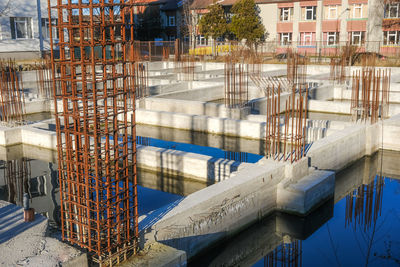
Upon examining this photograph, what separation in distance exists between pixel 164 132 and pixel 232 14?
101ft

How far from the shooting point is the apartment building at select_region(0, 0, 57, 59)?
92.0ft

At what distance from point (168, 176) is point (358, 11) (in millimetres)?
31414

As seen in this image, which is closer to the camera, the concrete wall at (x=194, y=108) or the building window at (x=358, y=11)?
the concrete wall at (x=194, y=108)

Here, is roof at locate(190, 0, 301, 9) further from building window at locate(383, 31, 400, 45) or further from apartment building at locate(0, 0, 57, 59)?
apartment building at locate(0, 0, 57, 59)

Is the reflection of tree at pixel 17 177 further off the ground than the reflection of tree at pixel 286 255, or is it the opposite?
the reflection of tree at pixel 17 177

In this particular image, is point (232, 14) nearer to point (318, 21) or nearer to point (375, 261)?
point (318, 21)

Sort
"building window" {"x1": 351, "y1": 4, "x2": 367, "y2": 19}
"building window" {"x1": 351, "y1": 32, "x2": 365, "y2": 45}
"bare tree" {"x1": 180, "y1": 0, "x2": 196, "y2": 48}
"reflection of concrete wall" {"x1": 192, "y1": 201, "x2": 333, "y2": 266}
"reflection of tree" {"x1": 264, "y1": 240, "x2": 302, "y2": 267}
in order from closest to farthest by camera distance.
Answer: "reflection of concrete wall" {"x1": 192, "y1": 201, "x2": 333, "y2": 266}, "reflection of tree" {"x1": 264, "y1": 240, "x2": 302, "y2": 267}, "building window" {"x1": 351, "y1": 4, "x2": 367, "y2": 19}, "building window" {"x1": 351, "y1": 32, "x2": 365, "y2": 45}, "bare tree" {"x1": 180, "y1": 0, "x2": 196, "y2": 48}

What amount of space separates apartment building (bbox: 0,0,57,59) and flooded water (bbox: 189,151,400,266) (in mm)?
24273

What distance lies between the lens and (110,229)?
5.34 metres

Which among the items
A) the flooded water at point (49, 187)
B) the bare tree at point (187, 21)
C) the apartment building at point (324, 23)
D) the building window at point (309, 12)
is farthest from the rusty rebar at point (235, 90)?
the bare tree at point (187, 21)

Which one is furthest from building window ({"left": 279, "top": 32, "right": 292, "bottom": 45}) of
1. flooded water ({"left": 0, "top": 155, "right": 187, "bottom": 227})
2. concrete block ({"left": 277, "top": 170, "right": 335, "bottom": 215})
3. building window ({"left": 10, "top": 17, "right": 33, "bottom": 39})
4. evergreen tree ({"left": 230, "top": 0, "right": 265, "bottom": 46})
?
concrete block ({"left": 277, "top": 170, "right": 335, "bottom": 215})

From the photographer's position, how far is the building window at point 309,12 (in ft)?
125

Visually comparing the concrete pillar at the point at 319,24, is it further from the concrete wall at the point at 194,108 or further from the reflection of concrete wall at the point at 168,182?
the reflection of concrete wall at the point at 168,182

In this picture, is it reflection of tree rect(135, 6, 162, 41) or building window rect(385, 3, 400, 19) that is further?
reflection of tree rect(135, 6, 162, 41)
